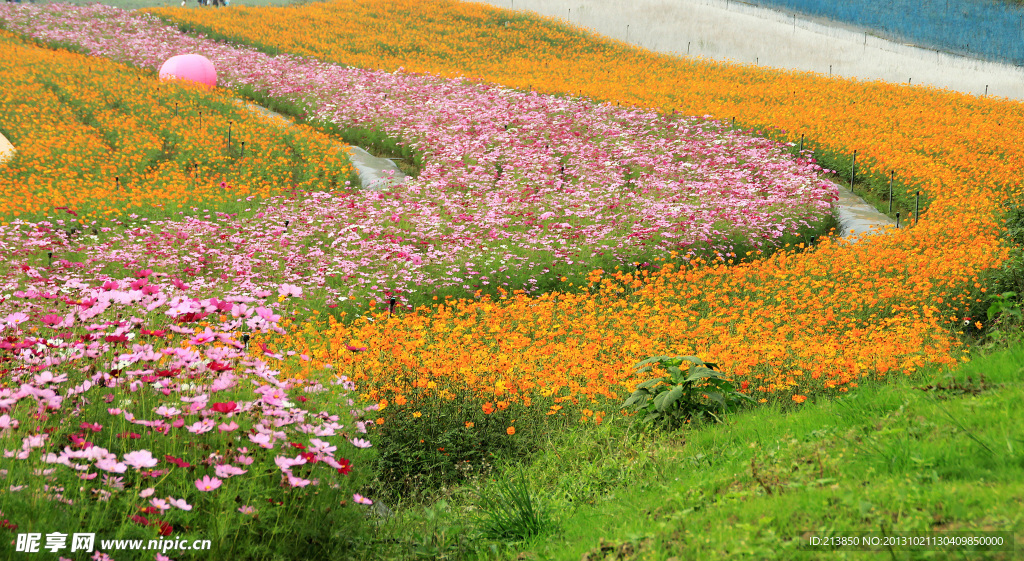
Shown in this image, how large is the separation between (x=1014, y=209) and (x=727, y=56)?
2900 cm

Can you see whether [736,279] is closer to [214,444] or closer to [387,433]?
[387,433]

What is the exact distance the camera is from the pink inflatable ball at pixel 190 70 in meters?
23.6

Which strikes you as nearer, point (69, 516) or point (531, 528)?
point (69, 516)

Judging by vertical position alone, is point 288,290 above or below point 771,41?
below

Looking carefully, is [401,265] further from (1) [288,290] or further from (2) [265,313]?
(2) [265,313]

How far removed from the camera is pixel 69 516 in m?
2.97

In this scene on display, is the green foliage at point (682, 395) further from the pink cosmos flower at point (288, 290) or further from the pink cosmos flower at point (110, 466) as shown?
the pink cosmos flower at point (110, 466)

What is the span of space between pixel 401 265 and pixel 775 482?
25.1 feet

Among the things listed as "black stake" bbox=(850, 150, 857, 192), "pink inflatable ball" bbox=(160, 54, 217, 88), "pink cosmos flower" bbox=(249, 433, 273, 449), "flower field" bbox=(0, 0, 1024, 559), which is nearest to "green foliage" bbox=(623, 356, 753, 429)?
"flower field" bbox=(0, 0, 1024, 559)

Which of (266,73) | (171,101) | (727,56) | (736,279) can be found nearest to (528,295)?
(736,279)

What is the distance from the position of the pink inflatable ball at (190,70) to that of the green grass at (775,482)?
2350 cm

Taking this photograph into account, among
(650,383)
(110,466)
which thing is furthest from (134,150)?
(110,466)

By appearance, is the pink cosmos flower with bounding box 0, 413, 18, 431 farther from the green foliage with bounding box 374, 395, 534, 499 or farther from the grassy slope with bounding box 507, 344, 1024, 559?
the grassy slope with bounding box 507, 344, 1024, 559

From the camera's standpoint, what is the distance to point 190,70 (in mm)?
23719
